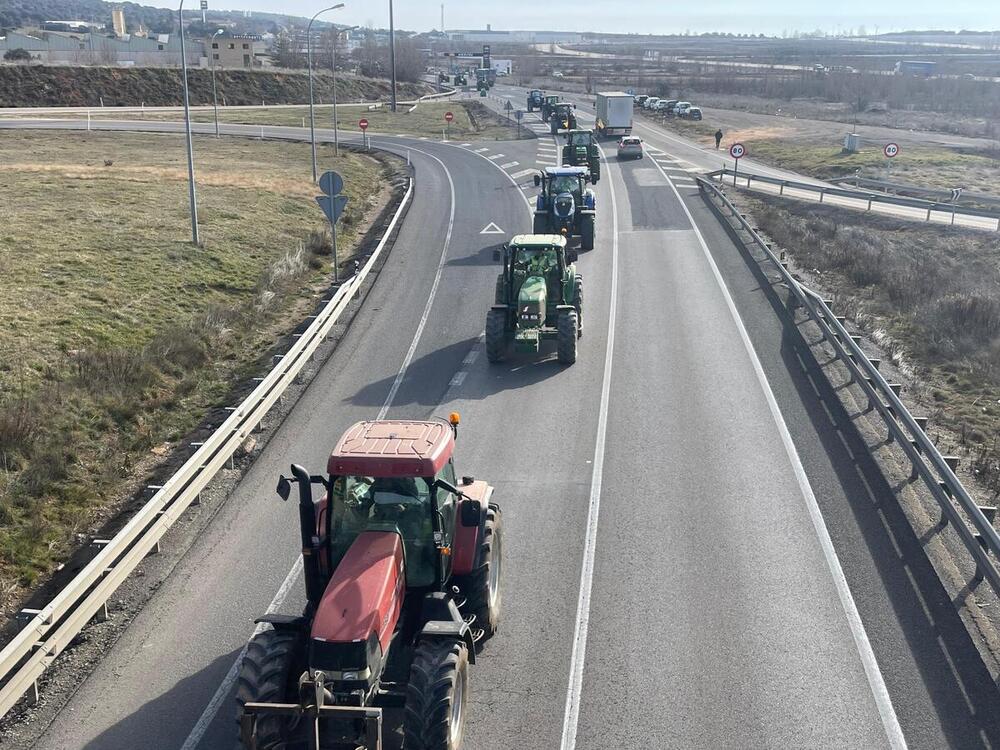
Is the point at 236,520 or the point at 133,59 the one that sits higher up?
the point at 133,59

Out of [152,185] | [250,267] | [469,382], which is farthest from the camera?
[152,185]

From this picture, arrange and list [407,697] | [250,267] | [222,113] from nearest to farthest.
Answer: [407,697]
[250,267]
[222,113]

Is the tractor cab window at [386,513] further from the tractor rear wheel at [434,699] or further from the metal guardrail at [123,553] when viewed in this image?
the metal guardrail at [123,553]

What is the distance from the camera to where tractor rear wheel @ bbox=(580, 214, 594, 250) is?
31.3 metres

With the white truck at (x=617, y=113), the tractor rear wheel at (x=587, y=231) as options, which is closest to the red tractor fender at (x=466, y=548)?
the tractor rear wheel at (x=587, y=231)

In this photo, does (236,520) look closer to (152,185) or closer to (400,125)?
(152,185)

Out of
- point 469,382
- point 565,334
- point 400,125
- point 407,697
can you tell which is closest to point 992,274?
point 565,334

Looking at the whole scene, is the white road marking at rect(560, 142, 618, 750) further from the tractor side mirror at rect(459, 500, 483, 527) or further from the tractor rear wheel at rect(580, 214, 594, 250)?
the tractor rear wheel at rect(580, 214, 594, 250)

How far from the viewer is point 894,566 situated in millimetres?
12641

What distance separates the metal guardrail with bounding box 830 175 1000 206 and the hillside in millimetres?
62349

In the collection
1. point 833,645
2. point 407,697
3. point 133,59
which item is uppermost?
point 133,59

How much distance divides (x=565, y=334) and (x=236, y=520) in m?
8.78

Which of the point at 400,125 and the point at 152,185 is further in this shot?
the point at 400,125

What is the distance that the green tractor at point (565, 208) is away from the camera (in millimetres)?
31359
